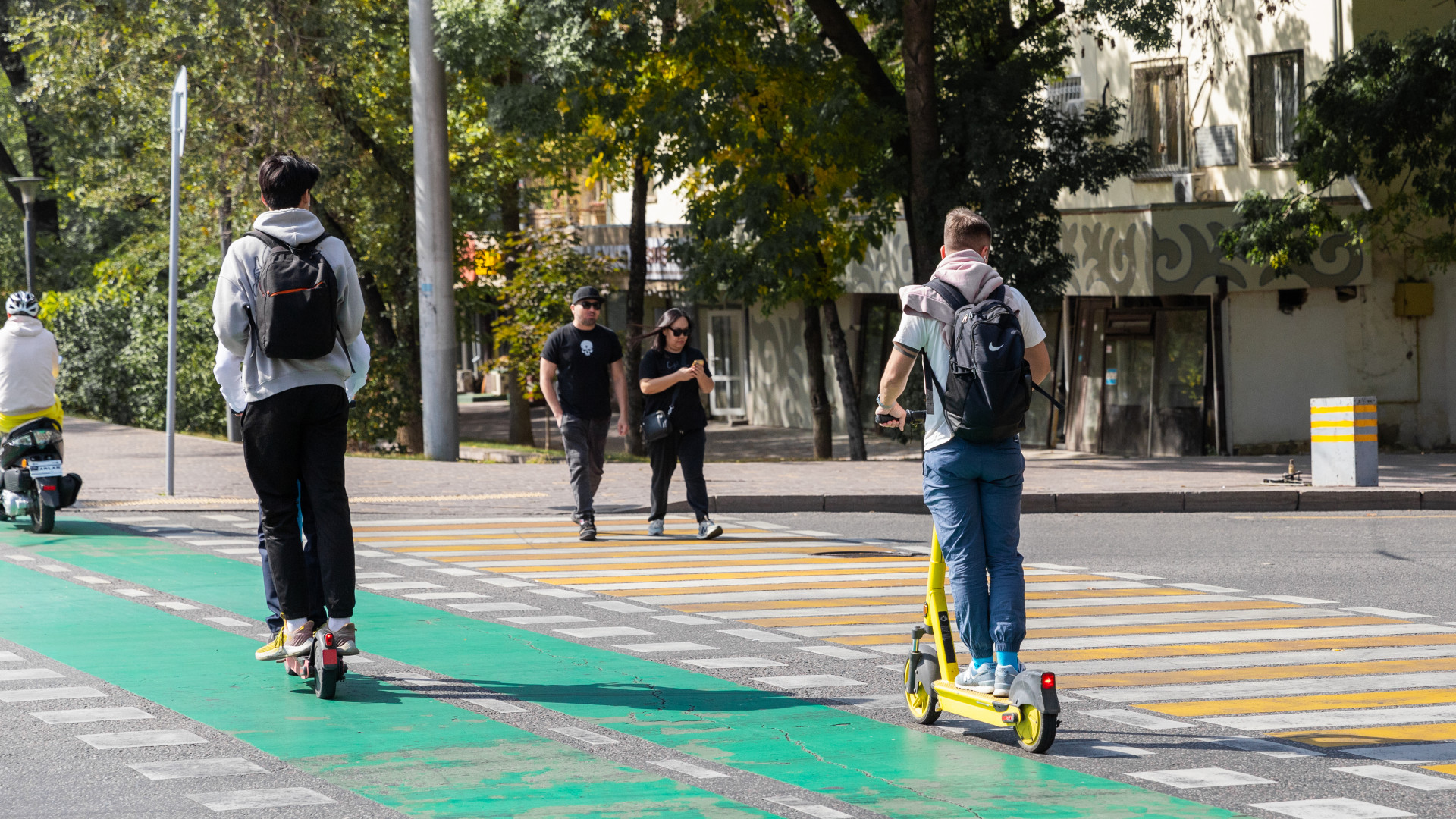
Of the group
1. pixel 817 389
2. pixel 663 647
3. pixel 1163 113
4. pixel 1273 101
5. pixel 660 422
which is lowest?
pixel 663 647

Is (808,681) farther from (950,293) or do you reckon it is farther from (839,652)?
(950,293)

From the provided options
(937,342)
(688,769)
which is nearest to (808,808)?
(688,769)

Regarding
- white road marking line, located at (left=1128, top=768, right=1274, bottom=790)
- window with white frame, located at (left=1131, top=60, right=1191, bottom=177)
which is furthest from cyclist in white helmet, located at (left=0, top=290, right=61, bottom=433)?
window with white frame, located at (left=1131, top=60, right=1191, bottom=177)

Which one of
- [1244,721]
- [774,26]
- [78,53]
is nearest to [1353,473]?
[774,26]

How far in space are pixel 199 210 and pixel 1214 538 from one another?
59.3 feet

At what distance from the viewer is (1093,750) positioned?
6363 millimetres

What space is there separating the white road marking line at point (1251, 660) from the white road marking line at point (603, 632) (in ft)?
7.23

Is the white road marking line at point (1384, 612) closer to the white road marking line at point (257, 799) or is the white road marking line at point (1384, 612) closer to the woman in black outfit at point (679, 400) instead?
the woman in black outfit at point (679, 400)

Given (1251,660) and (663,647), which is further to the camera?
(663,647)

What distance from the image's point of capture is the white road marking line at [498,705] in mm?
7063

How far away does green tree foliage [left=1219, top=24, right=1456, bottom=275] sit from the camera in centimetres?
2214

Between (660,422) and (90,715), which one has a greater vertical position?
(660,422)

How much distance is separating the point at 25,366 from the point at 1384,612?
9929 mm

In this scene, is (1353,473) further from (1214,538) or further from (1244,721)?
(1244,721)
